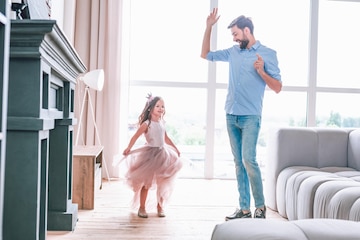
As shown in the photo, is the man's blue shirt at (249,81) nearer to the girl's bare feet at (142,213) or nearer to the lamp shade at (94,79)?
the girl's bare feet at (142,213)

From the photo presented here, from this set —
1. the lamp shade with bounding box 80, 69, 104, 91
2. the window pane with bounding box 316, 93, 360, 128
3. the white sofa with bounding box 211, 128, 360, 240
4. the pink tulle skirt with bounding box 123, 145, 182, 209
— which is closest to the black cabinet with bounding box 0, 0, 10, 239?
the white sofa with bounding box 211, 128, 360, 240

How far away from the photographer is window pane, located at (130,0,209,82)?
13.0 feet

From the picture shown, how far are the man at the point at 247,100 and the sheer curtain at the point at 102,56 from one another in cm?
174

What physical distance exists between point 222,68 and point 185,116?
702mm

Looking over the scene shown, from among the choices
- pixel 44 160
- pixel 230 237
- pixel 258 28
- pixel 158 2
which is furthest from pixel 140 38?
pixel 230 237

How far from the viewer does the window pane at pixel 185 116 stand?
3947mm

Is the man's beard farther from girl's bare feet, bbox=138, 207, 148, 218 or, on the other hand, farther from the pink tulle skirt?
girl's bare feet, bbox=138, 207, 148, 218

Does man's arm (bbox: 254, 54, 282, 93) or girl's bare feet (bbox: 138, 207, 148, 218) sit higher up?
man's arm (bbox: 254, 54, 282, 93)

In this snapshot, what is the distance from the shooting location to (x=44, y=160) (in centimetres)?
139

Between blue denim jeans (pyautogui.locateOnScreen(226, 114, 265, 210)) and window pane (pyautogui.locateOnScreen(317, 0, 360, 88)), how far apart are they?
7.56 ft

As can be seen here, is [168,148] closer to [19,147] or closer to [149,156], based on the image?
[149,156]

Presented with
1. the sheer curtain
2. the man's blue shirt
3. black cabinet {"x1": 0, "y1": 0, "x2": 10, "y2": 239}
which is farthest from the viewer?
the sheer curtain

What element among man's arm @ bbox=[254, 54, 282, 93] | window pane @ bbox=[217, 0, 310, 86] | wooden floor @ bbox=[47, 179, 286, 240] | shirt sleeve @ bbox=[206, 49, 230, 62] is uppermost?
window pane @ bbox=[217, 0, 310, 86]

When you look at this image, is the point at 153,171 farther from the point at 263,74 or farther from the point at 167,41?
the point at 167,41
